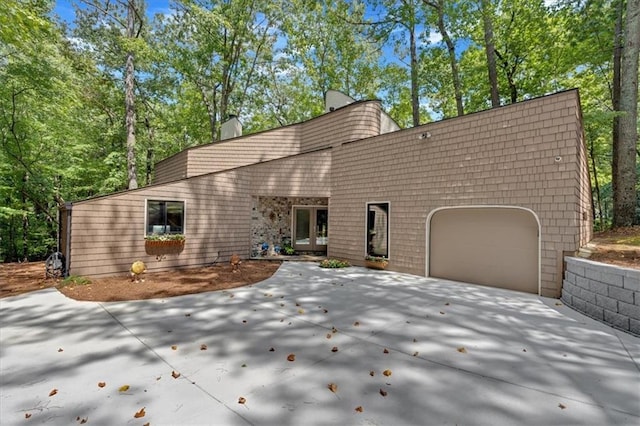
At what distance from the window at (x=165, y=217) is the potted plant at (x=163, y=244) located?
0.52ft

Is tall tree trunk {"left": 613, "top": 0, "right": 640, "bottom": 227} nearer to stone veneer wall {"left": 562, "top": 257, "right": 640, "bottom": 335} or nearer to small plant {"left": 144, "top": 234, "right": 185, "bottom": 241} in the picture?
stone veneer wall {"left": 562, "top": 257, "right": 640, "bottom": 335}

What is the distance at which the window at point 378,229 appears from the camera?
883 cm

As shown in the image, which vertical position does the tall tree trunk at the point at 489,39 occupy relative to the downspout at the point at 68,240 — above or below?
above

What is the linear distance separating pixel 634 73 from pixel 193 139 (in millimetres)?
23375

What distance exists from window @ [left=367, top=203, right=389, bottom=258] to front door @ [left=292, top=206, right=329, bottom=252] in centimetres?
318

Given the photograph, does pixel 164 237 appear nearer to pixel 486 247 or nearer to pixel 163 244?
pixel 163 244

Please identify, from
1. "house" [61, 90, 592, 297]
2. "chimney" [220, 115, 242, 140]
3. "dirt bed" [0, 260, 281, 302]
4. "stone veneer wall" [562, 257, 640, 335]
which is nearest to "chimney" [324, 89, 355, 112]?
"house" [61, 90, 592, 297]

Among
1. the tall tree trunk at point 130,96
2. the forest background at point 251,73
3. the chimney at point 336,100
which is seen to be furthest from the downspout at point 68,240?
the chimney at point 336,100

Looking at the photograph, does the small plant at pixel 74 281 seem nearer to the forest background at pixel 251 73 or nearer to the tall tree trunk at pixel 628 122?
the forest background at pixel 251 73

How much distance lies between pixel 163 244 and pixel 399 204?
724 cm

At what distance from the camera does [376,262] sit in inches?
349

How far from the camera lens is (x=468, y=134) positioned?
7191 millimetres

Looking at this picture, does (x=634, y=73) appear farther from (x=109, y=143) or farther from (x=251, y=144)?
(x=109, y=143)

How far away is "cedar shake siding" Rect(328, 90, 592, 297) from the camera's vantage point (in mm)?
5887
